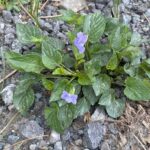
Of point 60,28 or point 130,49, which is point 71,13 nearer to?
point 60,28

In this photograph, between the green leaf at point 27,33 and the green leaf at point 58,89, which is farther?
the green leaf at point 27,33

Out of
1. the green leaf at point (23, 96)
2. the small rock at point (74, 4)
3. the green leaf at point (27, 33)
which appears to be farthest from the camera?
the small rock at point (74, 4)

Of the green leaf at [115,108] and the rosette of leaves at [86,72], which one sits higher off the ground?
the rosette of leaves at [86,72]

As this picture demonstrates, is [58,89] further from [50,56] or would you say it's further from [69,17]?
[69,17]

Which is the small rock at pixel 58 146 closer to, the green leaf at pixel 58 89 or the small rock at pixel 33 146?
the small rock at pixel 33 146

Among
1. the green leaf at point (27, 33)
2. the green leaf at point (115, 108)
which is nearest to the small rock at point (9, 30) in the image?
the green leaf at point (27, 33)

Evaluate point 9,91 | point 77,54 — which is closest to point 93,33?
point 77,54
